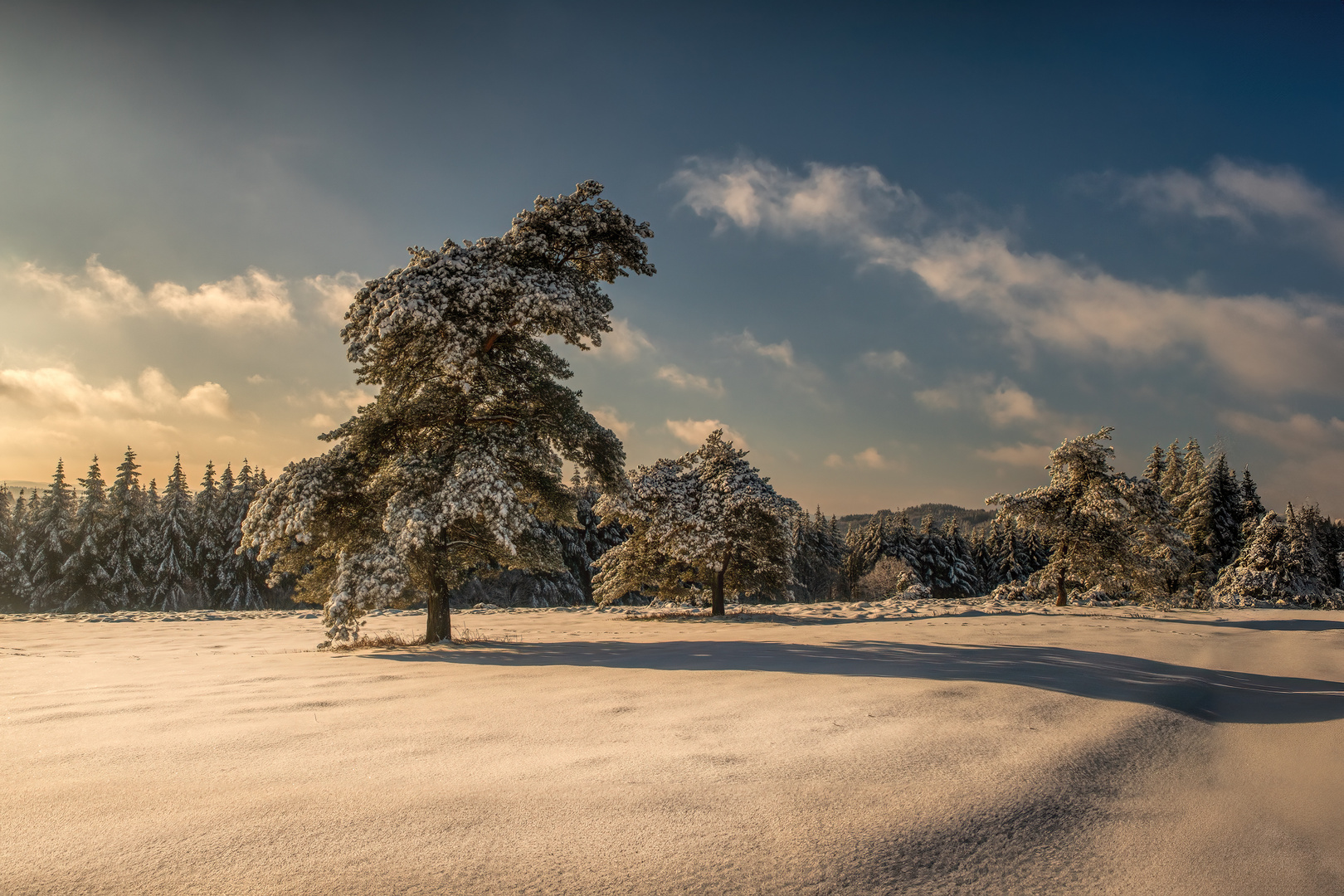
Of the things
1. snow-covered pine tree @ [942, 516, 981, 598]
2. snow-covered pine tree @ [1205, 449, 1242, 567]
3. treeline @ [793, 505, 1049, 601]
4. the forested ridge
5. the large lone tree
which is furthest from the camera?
snow-covered pine tree @ [942, 516, 981, 598]

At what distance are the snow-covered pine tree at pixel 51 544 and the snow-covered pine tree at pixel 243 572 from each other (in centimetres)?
1200

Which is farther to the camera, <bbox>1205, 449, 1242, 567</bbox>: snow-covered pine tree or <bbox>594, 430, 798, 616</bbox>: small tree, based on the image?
<bbox>1205, 449, 1242, 567</bbox>: snow-covered pine tree

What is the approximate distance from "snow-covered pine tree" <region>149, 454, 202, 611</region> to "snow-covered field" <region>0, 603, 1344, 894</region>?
202 ft

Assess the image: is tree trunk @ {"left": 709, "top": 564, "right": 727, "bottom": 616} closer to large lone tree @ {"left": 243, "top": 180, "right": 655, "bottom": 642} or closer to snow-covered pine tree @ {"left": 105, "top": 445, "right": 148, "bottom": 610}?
large lone tree @ {"left": 243, "top": 180, "right": 655, "bottom": 642}

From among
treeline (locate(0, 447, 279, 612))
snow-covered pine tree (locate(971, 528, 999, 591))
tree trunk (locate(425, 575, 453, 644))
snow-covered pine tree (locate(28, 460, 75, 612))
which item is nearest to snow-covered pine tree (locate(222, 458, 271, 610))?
treeline (locate(0, 447, 279, 612))

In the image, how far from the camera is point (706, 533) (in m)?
18.9

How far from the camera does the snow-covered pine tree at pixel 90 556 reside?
53094 millimetres

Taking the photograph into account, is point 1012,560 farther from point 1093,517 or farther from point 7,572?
point 7,572

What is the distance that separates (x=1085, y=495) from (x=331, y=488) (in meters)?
22.9

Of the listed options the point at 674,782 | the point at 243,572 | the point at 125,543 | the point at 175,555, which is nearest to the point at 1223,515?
the point at 674,782

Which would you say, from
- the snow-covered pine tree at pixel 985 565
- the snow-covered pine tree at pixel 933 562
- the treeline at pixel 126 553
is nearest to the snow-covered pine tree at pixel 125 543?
the treeline at pixel 126 553

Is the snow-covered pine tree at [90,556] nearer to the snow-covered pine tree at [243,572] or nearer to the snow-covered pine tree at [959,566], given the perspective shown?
the snow-covered pine tree at [243,572]

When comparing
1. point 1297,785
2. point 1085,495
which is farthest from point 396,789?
point 1085,495

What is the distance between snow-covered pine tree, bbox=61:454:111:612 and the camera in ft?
174
